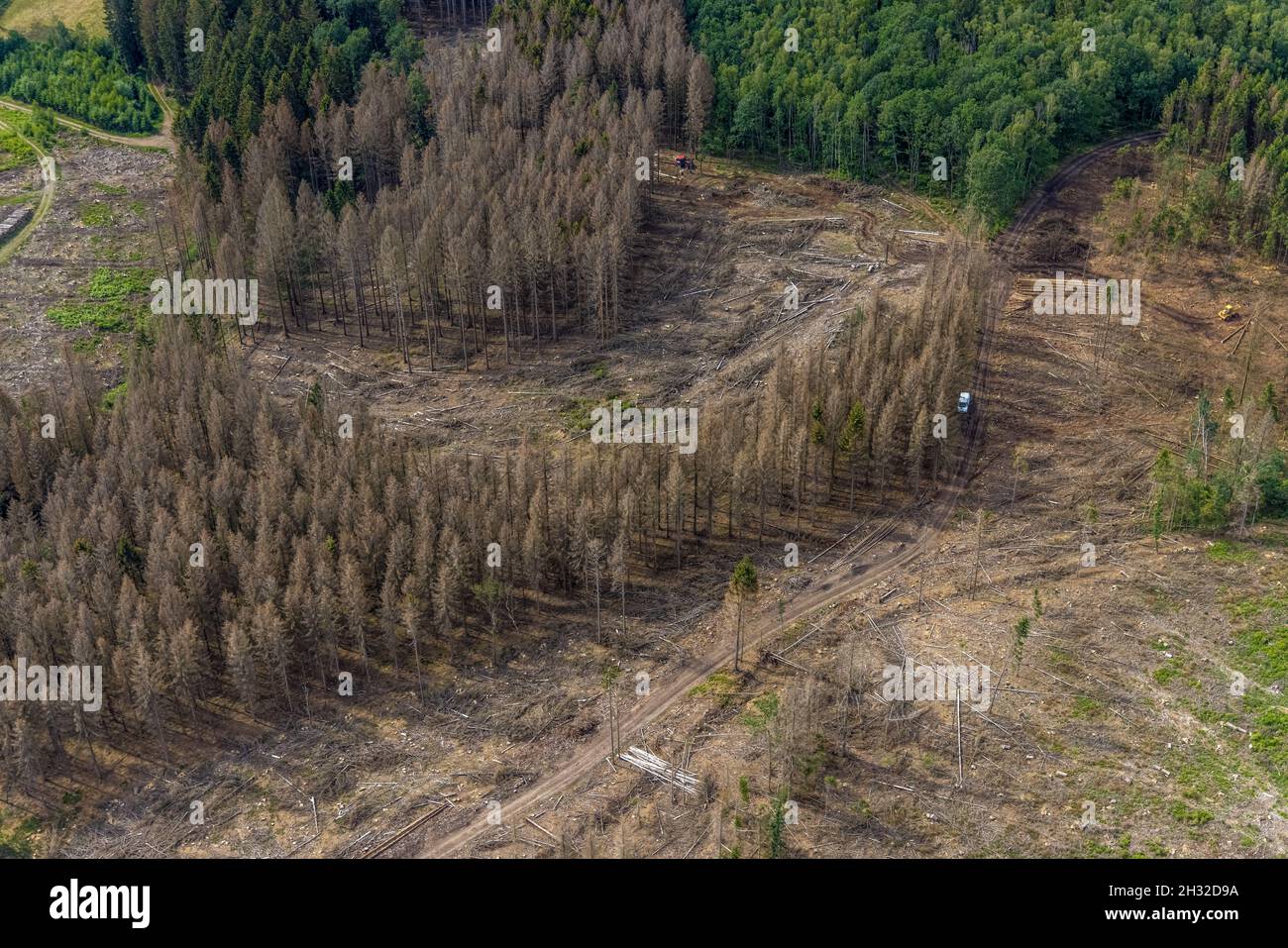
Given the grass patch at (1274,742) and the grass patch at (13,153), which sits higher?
the grass patch at (13,153)

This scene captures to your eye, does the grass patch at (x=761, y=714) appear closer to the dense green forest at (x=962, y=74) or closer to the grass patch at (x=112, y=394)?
the dense green forest at (x=962, y=74)

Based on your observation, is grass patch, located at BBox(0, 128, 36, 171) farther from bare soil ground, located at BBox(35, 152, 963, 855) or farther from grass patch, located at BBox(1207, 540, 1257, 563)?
grass patch, located at BBox(1207, 540, 1257, 563)

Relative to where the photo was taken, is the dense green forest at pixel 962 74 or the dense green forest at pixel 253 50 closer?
the dense green forest at pixel 962 74

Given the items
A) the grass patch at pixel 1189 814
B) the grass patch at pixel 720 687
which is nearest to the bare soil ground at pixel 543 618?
the grass patch at pixel 720 687

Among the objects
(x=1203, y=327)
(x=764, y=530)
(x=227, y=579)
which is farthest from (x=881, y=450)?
(x=227, y=579)

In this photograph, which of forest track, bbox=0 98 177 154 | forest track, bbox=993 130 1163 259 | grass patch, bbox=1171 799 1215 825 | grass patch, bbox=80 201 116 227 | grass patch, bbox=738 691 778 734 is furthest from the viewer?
forest track, bbox=0 98 177 154

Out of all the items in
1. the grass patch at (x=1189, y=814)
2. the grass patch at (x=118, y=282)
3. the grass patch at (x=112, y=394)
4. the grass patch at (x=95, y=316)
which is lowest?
the grass patch at (x=1189, y=814)

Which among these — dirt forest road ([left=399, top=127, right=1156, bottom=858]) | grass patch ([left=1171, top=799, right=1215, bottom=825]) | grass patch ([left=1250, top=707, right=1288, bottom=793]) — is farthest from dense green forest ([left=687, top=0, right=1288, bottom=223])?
grass patch ([left=1171, top=799, right=1215, bottom=825])
